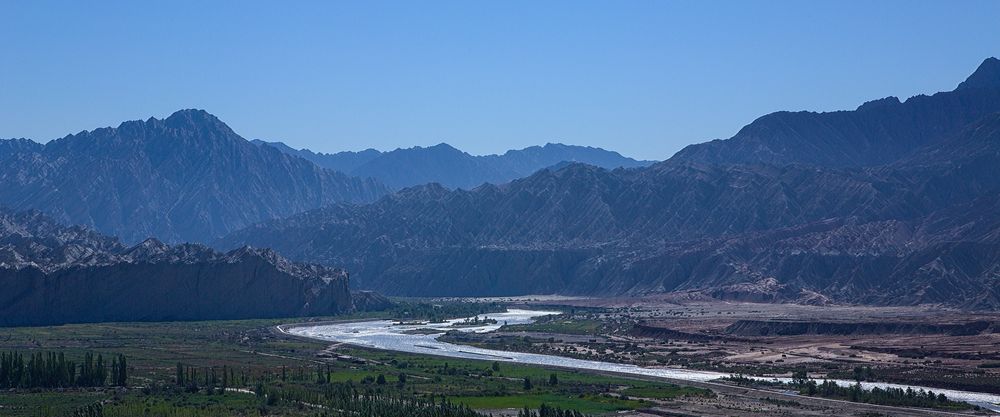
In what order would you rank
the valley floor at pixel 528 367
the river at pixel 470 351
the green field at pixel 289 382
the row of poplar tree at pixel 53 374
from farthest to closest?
the river at pixel 470 351 → the row of poplar tree at pixel 53 374 → the valley floor at pixel 528 367 → the green field at pixel 289 382

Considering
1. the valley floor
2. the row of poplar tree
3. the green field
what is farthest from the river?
the row of poplar tree

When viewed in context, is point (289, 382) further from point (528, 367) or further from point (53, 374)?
point (528, 367)

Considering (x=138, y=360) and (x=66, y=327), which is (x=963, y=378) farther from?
(x=66, y=327)

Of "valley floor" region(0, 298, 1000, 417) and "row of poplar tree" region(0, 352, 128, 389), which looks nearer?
"valley floor" region(0, 298, 1000, 417)

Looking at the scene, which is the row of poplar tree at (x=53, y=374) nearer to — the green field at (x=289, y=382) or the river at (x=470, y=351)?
the green field at (x=289, y=382)

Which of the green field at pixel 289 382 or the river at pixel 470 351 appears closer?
the green field at pixel 289 382

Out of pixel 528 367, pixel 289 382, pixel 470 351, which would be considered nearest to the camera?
pixel 289 382

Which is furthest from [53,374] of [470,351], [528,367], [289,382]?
[470,351]

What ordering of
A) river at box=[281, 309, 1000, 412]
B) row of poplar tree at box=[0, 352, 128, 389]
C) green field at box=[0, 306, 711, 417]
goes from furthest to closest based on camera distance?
river at box=[281, 309, 1000, 412] → row of poplar tree at box=[0, 352, 128, 389] → green field at box=[0, 306, 711, 417]

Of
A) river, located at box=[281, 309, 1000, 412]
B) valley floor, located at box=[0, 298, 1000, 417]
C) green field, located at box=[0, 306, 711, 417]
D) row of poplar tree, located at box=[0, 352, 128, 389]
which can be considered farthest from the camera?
river, located at box=[281, 309, 1000, 412]

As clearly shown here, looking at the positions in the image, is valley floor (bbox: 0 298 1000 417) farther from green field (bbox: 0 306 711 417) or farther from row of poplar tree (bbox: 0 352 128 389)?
row of poplar tree (bbox: 0 352 128 389)

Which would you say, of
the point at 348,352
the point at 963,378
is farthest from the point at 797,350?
the point at 348,352

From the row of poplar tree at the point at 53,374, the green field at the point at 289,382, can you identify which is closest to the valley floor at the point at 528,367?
the green field at the point at 289,382
